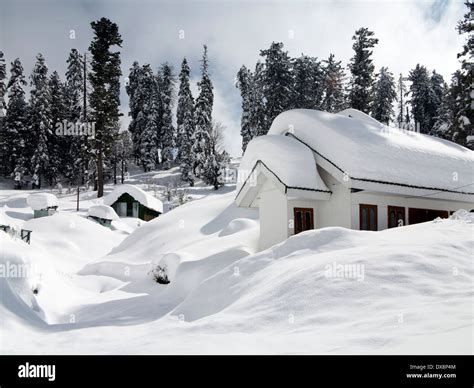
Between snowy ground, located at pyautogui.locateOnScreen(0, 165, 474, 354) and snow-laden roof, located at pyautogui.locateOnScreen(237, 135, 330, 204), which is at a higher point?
snow-laden roof, located at pyautogui.locateOnScreen(237, 135, 330, 204)

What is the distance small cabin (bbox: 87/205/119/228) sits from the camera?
108 ft

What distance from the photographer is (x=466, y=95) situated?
27812 mm

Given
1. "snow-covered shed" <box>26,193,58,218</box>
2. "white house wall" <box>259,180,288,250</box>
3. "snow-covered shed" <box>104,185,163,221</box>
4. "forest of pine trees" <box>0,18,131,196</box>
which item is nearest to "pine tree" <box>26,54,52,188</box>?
"forest of pine trees" <box>0,18,131,196</box>

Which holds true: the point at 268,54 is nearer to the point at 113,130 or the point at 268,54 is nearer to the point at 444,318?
the point at 113,130

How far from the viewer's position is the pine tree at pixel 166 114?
60.0 m

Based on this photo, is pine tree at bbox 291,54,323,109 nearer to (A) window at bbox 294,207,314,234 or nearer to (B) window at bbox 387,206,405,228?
(B) window at bbox 387,206,405,228

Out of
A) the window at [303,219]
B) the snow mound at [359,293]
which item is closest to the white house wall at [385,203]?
the window at [303,219]

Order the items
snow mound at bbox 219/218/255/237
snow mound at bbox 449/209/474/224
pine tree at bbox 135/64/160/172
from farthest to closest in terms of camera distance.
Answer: pine tree at bbox 135/64/160/172 → snow mound at bbox 219/218/255/237 → snow mound at bbox 449/209/474/224

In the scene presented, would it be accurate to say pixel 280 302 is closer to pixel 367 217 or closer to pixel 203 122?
pixel 367 217

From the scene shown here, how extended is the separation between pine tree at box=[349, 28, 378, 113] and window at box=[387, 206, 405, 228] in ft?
82.8

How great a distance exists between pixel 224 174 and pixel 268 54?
50.1 ft

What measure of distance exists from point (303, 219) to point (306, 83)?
3844 centimetres

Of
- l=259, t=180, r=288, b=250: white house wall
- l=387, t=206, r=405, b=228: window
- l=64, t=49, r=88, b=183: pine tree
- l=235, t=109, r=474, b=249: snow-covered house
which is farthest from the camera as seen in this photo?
l=64, t=49, r=88, b=183: pine tree

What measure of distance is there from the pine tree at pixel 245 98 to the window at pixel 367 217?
4066cm
